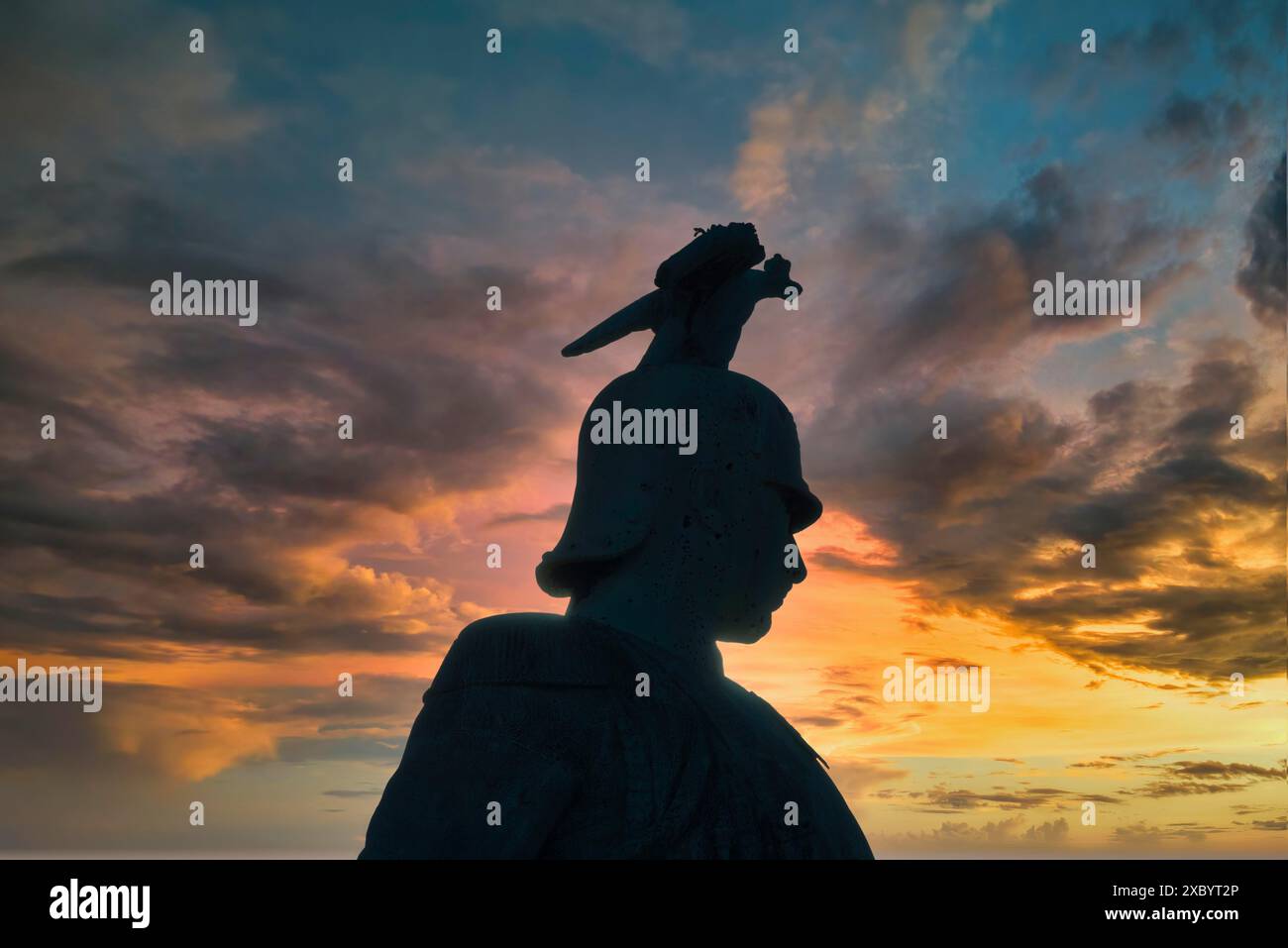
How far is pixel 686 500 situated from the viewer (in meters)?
6.82

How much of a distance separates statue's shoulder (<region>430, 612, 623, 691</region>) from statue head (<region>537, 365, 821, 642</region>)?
70 centimetres

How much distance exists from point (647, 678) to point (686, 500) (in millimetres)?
1149

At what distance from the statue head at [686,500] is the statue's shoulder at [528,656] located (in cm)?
70

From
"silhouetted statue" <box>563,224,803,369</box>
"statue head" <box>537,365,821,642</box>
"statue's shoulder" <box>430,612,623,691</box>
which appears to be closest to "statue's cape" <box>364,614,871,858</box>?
"statue's shoulder" <box>430,612,623,691</box>

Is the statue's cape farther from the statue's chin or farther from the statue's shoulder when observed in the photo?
the statue's chin

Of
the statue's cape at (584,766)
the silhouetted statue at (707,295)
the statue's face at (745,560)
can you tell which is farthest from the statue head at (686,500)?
the statue's cape at (584,766)

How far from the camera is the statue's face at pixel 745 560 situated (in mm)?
6863

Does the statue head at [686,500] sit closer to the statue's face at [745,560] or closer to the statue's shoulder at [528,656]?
the statue's face at [745,560]

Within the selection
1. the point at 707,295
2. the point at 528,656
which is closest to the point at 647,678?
the point at 528,656

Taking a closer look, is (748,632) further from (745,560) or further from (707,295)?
(707,295)
